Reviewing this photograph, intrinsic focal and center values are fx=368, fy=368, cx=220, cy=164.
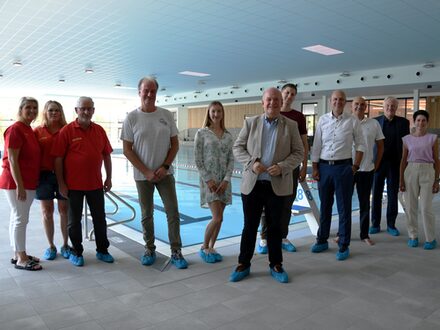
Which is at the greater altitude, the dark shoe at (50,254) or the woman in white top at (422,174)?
the woman in white top at (422,174)

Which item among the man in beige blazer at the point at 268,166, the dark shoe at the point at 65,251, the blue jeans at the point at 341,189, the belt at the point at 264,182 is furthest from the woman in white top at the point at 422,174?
the dark shoe at the point at 65,251

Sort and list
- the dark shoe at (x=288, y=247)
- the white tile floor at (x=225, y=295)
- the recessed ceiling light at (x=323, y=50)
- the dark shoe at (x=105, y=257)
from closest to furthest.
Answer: the white tile floor at (x=225, y=295), the dark shoe at (x=105, y=257), the dark shoe at (x=288, y=247), the recessed ceiling light at (x=323, y=50)

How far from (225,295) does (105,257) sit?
50.7 inches

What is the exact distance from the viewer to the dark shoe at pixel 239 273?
290 centimetres

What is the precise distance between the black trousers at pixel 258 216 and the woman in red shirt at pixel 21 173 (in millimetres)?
1750

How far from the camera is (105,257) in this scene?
10.9 feet

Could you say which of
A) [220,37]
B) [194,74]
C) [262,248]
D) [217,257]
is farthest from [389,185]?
[194,74]

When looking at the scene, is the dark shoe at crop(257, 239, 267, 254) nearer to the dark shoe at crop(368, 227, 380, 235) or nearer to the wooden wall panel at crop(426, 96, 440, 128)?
the dark shoe at crop(368, 227, 380, 235)

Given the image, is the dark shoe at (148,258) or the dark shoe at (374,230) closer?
the dark shoe at (148,258)

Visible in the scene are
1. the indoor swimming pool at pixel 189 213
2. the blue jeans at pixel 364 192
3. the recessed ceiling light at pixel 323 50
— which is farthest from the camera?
the recessed ceiling light at pixel 323 50

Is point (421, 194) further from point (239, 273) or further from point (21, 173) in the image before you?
point (21, 173)

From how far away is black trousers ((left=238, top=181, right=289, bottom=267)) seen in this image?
2877mm

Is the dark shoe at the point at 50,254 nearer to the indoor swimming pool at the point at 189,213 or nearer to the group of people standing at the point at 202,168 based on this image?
the group of people standing at the point at 202,168

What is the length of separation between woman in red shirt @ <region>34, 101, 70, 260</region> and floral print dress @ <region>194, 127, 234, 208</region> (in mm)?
1265
